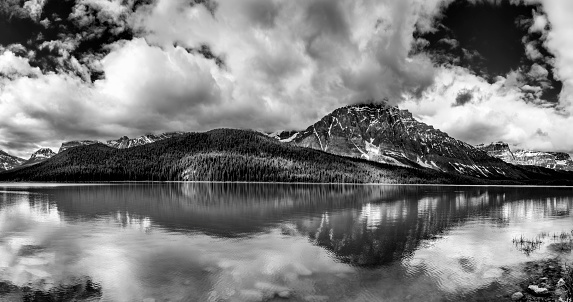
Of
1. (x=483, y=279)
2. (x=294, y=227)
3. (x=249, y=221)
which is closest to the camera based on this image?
(x=483, y=279)

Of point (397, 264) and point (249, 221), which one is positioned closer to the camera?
point (397, 264)

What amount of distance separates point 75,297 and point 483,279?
2719 cm

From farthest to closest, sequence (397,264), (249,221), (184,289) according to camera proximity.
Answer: (249,221), (397,264), (184,289)

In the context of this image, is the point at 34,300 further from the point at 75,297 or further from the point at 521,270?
the point at 521,270

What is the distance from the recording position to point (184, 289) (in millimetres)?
22859

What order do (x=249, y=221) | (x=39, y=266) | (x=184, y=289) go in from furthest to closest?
1. (x=249, y=221)
2. (x=39, y=266)
3. (x=184, y=289)

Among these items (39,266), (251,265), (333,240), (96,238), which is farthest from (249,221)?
(39,266)

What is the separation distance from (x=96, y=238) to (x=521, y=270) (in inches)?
1599

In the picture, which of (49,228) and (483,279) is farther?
(49,228)

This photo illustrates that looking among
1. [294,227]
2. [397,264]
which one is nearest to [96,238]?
[294,227]

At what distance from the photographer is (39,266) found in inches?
1097

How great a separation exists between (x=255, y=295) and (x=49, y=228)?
A: 36.4 metres

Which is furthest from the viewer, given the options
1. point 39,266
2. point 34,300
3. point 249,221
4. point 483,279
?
point 249,221

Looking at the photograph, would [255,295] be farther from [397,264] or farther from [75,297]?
[397,264]
